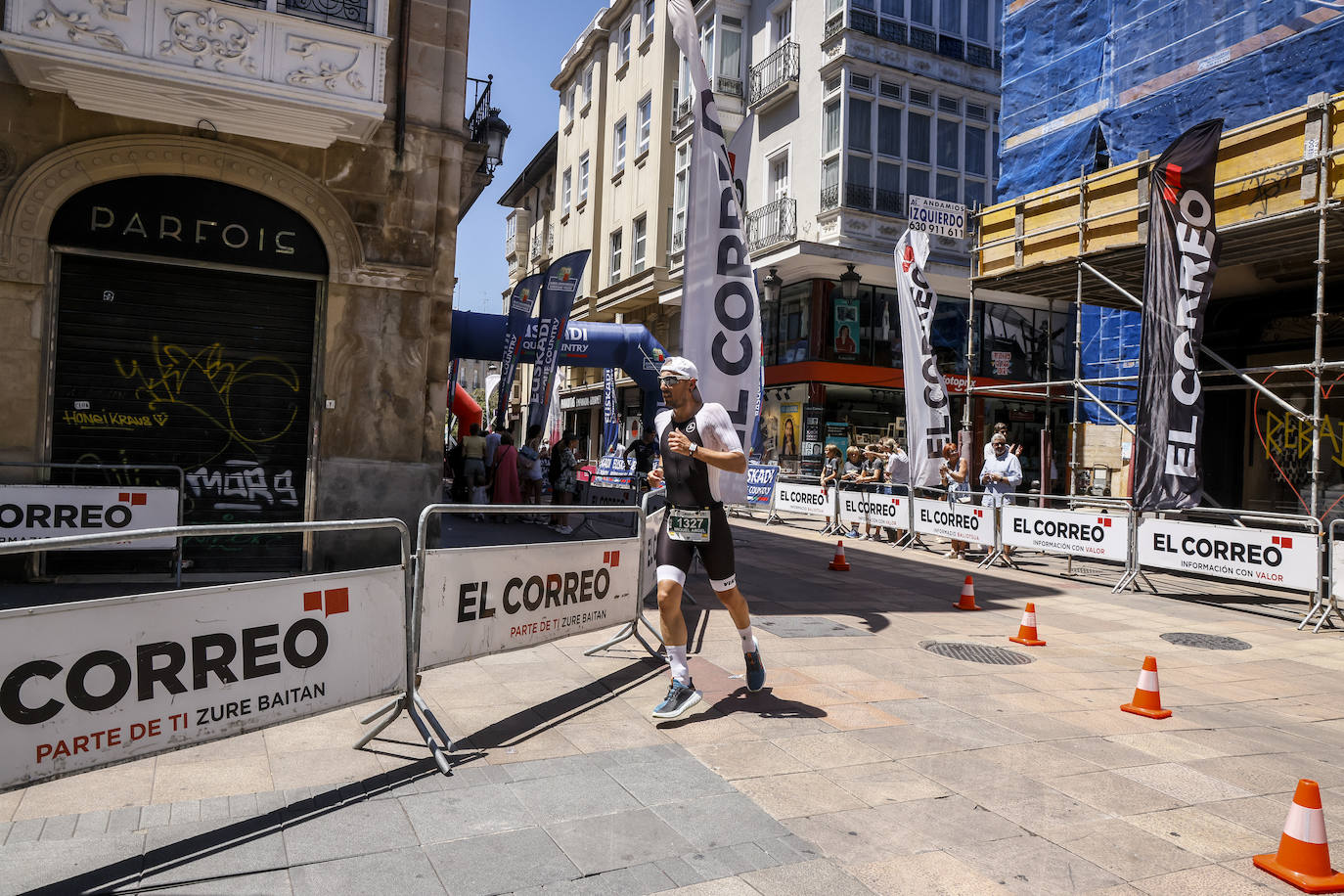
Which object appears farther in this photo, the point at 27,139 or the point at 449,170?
the point at 449,170

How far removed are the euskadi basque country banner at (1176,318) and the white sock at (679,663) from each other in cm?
810

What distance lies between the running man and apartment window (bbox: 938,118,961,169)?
74.0 feet

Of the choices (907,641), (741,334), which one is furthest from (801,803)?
(741,334)

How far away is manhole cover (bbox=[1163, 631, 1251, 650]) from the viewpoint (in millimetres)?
8484

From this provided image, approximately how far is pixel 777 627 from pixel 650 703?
9.04 feet

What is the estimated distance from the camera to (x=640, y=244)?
32.0 metres

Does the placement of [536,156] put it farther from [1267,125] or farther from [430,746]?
[430,746]

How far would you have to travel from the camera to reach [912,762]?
4.77 m

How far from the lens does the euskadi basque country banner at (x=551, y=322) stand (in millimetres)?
17203

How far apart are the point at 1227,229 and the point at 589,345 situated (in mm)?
13528

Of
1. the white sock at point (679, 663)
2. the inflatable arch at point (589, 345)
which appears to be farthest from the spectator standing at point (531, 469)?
the white sock at point (679, 663)

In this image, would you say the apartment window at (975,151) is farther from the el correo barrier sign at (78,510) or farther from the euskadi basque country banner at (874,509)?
the el correo barrier sign at (78,510)

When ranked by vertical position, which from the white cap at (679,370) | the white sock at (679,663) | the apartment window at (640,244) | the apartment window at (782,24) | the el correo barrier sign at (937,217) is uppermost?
the apartment window at (782,24)

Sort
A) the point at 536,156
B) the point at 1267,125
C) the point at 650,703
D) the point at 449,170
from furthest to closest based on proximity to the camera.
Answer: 1. the point at 536,156
2. the point at 1267,125
3. the point at 449,170
4. the point at 650,703
